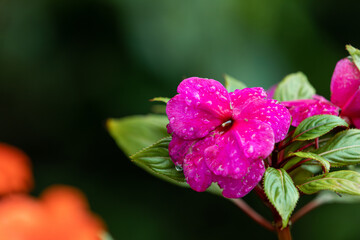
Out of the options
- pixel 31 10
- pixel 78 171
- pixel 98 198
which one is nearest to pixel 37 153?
pixel 78 171

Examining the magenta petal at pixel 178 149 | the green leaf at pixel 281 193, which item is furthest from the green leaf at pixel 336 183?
the magenta petal at pixel 178 149

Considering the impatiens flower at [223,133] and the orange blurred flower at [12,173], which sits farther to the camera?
the orange blurred flower at [12,173]

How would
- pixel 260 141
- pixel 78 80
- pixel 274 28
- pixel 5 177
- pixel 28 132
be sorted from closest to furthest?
pixel 260 141 → pixel 5 177 → pixel 274 28 → pixel 78 80 → pixel 28 132

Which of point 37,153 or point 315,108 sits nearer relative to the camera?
point 315,108

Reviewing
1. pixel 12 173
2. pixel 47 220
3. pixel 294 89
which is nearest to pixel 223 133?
pixel 294 89

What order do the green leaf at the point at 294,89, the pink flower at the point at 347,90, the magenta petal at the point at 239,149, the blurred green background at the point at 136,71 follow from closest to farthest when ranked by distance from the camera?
the magenta petal at the point at 239,149 → the pink flower at the point at 347,90 → the green leaf at the point at 294,89 → the blurred green background at the point at 136,71

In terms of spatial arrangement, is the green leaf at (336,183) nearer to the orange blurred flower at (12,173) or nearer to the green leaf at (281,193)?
the green leaf at (281,193)

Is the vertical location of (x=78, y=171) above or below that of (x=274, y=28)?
below

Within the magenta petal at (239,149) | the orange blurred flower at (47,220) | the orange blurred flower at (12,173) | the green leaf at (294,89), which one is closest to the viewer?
the magenta petal at (239,149)

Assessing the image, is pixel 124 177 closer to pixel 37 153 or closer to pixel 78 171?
pixel 78 171

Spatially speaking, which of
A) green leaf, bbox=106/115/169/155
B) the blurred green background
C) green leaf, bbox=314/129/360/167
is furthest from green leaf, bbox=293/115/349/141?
the blurred green background
